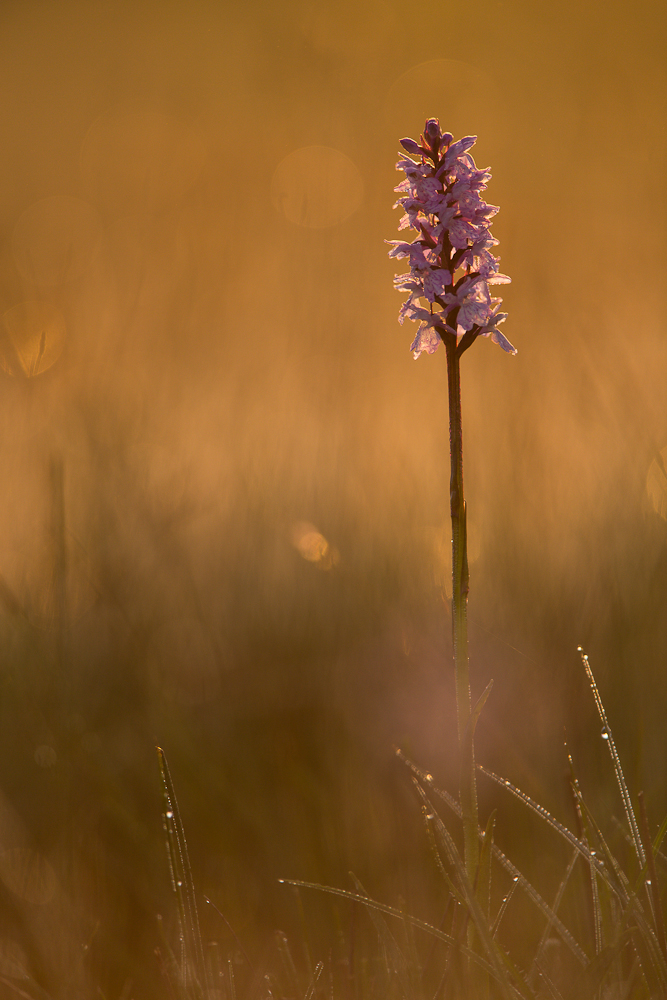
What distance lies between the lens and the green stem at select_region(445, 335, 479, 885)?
146 cm

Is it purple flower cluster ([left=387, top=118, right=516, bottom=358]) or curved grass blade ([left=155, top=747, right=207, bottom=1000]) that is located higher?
purple flower cluster ([left=387, top=118, right=516, bottom=358])

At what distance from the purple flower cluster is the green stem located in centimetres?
10

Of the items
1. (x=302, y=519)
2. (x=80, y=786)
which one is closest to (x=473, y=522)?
(x=302, y=519)

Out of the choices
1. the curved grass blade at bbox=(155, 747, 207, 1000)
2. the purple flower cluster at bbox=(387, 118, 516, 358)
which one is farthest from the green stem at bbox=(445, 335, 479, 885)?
the curved grass blade at bbox=(155, 747, 207, 1000)

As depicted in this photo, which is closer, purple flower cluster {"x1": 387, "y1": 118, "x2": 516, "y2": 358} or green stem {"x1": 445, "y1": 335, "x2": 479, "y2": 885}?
green stem {"x1": 445, "y1": 335, "x2": 479, "y2": 885}

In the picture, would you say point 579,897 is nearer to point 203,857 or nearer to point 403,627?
point 203,857

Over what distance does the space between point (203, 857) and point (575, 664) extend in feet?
5.68

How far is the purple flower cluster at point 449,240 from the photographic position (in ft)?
5.30

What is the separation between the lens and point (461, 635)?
1.52 m

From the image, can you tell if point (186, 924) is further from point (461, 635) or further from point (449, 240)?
point (449, 240)

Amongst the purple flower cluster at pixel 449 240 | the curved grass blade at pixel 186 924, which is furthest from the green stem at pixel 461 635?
the curved grass blade at pixel 186 924

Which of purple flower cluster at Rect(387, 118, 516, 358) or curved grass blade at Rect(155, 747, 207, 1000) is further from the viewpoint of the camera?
purple flower cluster at Rect(387, 118, 516, 358)

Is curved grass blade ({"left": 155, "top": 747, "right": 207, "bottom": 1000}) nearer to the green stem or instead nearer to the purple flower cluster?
the green stem

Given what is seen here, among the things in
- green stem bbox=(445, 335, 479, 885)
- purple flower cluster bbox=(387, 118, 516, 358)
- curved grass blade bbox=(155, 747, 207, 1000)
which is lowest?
curved grass blade bbox=(155, 747, 207, 1000)
